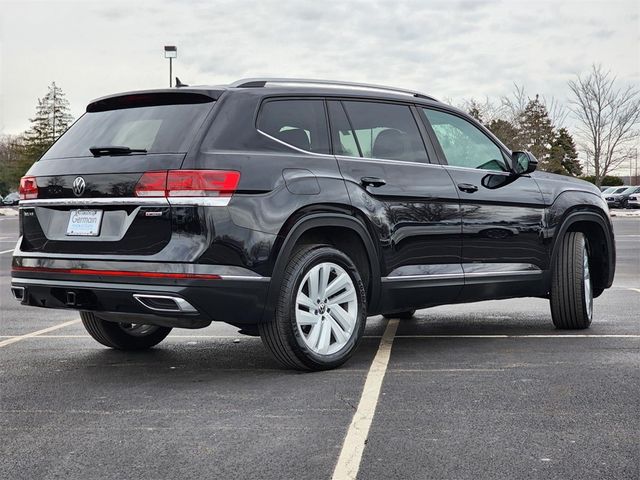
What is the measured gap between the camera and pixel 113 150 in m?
5.53

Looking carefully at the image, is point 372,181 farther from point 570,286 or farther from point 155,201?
point 570,286

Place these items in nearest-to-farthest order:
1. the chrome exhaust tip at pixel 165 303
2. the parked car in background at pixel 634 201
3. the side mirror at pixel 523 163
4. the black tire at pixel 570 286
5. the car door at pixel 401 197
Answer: the chrome exhaust tip at pixel 165 303 < the car door at pixel 401 197 < the side mirror at pixel 523 163 < the black tire at pixel 570 286 < the parked car in background at pixel 634 201

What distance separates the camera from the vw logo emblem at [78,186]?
5.53 m

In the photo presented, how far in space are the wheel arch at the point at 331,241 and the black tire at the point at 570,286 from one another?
6.66 feet

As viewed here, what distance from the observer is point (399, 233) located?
618cm

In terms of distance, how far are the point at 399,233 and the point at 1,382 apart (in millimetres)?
2655

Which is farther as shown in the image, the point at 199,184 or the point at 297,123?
the point at 297,123

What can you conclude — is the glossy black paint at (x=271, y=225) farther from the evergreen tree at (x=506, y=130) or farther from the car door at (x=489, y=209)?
the evergreen tree at (x=506, y=130)

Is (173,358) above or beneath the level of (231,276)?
beneath

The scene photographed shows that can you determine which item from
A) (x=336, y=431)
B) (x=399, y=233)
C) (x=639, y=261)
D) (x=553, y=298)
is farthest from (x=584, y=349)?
(x=639, y=261)

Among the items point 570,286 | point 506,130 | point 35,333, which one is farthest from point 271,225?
point 506,130

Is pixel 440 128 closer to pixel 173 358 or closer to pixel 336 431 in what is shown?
pixel 173 358

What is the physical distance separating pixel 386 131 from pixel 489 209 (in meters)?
1.03

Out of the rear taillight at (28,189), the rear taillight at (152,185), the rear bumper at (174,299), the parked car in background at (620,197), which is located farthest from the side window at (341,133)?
the parked car in background at (620,197)
